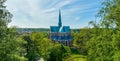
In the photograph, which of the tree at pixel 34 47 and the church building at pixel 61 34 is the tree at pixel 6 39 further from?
the church building at pixel 61 34

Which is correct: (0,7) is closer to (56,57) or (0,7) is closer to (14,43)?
(14,43)

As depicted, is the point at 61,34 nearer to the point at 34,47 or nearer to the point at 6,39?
the point at 34,47

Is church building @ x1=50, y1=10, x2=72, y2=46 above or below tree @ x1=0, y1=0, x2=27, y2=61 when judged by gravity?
below

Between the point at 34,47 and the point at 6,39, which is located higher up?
the point at 6,39

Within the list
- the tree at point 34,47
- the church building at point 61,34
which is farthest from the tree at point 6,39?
the church building at point 61,34

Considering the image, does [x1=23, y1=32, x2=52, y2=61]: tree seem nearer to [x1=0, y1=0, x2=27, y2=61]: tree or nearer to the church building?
[x1=0, y1=0, x2=27, y2=61]: tree

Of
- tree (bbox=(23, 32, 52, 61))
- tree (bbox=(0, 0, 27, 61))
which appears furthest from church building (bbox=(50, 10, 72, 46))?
tree (bbox=(0, 0, 27, 61))

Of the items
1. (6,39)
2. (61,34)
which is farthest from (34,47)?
(61,34)

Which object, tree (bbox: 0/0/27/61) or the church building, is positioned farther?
the church building

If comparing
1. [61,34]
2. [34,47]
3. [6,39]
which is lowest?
[61,34]

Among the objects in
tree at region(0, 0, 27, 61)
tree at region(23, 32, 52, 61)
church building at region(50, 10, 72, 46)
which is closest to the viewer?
tree at region(0, 0, 27, 61)

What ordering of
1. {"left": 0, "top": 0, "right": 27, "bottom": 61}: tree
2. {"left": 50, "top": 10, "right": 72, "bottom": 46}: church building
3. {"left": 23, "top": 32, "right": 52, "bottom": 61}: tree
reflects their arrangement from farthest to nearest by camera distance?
1. {"left": 50, "top": 10, "right": 72, "bottom": 46}: church building
2. {"left": 23, "top": 32, "right": 52, "bottom": 61}: tree
3. {"left": 0, "top": 0, "right": 27, "bottom": 61}: tree
